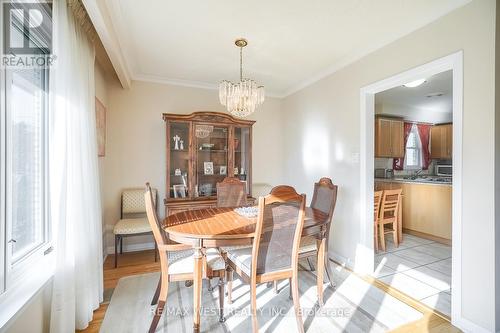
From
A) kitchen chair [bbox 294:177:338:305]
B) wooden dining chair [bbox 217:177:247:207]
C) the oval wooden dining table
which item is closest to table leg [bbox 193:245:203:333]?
the oval wooden dining table

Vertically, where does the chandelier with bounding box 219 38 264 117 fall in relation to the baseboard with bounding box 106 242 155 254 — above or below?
above

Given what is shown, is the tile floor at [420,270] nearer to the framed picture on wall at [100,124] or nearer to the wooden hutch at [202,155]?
the wooden hutch at [202,155]

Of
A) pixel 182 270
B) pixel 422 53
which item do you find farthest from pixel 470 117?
pixel 182 270

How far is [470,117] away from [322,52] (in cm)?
155

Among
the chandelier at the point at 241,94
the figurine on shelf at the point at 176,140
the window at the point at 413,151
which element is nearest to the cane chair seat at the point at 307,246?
the chandelier at the point at 241,94

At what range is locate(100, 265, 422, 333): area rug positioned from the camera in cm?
179

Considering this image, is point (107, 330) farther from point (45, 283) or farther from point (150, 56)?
point (150, 56)

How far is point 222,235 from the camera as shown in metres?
1.64

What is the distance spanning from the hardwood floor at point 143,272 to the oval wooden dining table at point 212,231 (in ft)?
2.48

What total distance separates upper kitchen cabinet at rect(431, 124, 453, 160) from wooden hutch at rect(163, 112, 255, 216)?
4590 millimetres

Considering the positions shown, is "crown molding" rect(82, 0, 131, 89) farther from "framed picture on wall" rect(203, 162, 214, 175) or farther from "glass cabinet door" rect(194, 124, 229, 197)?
"framed picture on wall" rect(203, 162, 214, 175)

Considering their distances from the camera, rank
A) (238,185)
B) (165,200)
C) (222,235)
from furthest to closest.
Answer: (165,200)
(238,185)
(222,235)

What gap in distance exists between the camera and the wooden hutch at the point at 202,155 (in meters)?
3.31

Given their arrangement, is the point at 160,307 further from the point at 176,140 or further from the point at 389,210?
the point at 389,210
